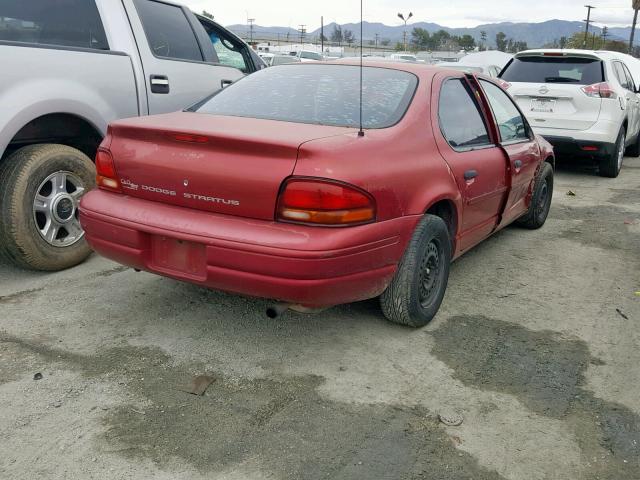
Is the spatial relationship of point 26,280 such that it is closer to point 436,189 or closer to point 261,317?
point 261,317

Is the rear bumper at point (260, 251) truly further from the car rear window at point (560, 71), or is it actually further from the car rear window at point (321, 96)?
the car rear window at point (560, 71)

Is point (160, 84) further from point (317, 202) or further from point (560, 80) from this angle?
point (560, 80)

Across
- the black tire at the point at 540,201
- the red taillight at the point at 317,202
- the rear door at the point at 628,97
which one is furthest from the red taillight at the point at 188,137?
the rear door at the point at 628,97

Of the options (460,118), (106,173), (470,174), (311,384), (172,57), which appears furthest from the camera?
(172,57)

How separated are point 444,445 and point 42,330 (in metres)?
2.24

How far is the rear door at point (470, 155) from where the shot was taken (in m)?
3.86

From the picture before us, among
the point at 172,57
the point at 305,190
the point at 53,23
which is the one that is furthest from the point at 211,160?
the point at 172,57

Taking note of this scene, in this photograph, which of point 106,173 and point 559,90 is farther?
point 559,90

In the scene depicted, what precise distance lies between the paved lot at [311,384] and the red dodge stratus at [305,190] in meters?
0.40

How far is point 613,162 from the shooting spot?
29.2 feet

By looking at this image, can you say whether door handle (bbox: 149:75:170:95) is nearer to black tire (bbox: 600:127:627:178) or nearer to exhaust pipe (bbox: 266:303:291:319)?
exhaust pipe (bbox: 266:303:291:319)

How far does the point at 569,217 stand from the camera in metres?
6.74

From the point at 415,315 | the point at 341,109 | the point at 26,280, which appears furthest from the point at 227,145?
the point at 26,280

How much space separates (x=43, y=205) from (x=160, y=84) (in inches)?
55.2
